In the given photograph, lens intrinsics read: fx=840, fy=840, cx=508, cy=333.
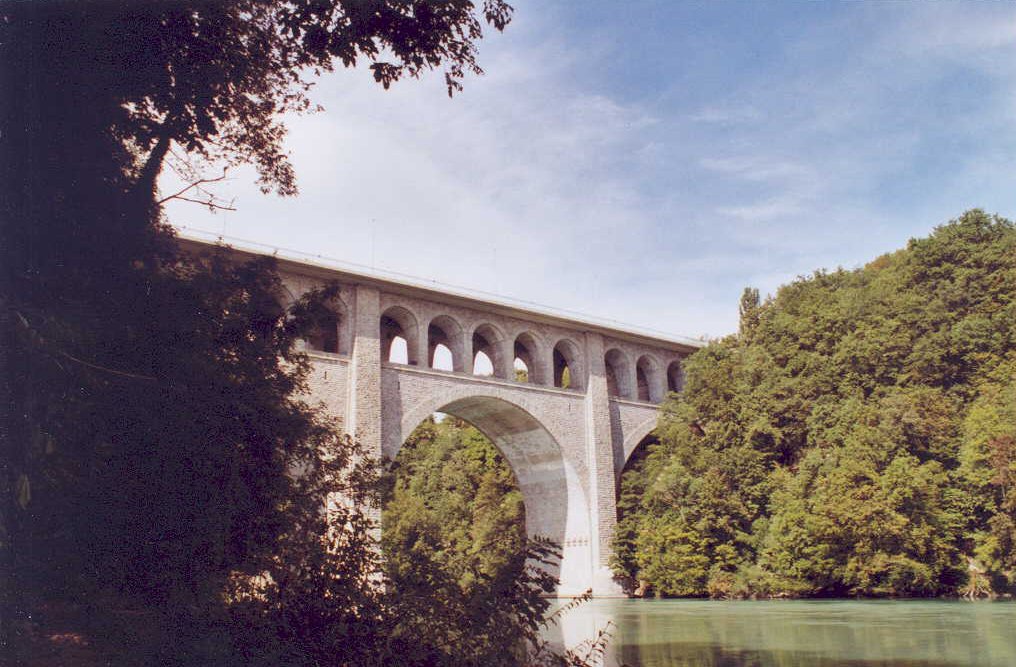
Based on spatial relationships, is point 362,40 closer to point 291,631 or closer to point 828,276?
point 291,631

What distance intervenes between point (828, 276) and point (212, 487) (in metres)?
27.0

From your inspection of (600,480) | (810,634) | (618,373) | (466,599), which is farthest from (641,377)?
(466,599)

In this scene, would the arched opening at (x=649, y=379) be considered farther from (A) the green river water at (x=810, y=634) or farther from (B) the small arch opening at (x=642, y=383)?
(A) the green river water at (x=810, y=634)

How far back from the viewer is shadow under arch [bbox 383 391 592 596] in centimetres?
2734

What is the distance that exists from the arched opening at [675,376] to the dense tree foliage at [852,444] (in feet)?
9.54

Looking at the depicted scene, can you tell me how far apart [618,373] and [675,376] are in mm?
3403

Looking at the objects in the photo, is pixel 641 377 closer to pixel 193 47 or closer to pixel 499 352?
pixel 499 352

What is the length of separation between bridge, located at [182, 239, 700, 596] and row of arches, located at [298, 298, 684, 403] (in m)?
0.04

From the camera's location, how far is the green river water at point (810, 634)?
11078mm

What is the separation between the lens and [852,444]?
920 inches

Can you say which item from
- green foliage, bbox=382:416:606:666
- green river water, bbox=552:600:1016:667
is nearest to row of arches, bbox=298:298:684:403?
green river water, bbox=552:600:1016:667

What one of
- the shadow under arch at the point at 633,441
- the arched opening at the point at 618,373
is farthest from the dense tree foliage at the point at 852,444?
the arched opening at the point at 618,373

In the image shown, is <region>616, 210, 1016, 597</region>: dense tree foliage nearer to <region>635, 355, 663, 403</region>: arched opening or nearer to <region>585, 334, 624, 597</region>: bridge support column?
<region>585, 334, 624, 597</region>: bridge support column

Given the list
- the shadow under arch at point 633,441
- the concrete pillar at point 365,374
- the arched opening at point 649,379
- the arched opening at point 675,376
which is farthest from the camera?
the arched opening at point 675,376
